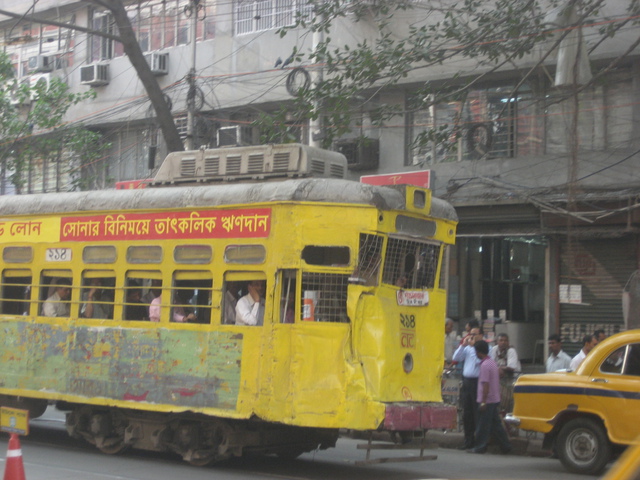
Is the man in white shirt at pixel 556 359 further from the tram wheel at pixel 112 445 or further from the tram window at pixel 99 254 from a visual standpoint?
the tram window at pixel 99 254

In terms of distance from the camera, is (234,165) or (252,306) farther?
(234,165)

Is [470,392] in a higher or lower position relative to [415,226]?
lower

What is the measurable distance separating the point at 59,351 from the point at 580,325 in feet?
31.1

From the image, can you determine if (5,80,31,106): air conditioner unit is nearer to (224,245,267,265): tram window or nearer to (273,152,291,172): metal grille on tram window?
(273,152,291,172): metal grille on tram window

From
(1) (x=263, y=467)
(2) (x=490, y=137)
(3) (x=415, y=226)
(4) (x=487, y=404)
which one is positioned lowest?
(1) (x=263, y=467)

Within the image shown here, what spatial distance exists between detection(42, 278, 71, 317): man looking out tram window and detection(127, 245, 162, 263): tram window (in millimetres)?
1091

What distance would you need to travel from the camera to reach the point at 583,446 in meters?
11.2

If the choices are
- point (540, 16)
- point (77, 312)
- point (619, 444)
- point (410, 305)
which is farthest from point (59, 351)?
point (540, 16)

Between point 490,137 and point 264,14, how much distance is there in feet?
20.7

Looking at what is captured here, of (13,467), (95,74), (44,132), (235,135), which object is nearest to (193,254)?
(13,467)

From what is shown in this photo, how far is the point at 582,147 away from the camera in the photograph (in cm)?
1709

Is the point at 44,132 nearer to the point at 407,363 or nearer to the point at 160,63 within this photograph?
the point at 160,63

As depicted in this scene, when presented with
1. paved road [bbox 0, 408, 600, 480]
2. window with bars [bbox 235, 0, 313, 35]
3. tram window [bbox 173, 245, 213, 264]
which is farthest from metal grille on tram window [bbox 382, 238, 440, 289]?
window with bars [bbox 235, 0, 313, 35]

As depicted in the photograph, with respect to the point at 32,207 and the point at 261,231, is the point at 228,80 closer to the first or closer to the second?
the point at 32,207
